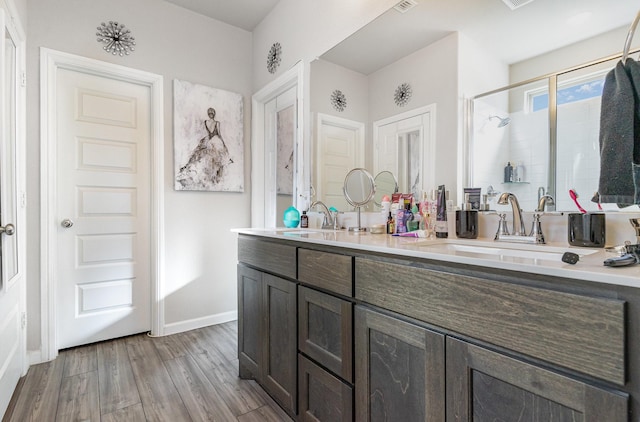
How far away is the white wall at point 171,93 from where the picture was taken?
86.9 inches

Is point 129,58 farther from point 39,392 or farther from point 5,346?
point 39,392

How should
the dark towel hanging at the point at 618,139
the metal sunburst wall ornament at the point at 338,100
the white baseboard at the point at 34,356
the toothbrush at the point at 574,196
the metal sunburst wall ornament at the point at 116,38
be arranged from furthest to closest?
the metal sunburst wall ornament at the point at 116,38 → the white baseboard at the point at 34,356 → the metal sunburst wall ornament at the point at 338,100 → the toothbrush at the point at 574,196 → the dark towel hanging at the point at 618,139

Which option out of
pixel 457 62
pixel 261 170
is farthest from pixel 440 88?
pixel 261 170

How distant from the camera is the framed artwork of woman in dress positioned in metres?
2.75

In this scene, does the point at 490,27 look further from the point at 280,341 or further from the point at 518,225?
the point at 280,341

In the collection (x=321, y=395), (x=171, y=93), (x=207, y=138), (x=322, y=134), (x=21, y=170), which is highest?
(x=171, y=93)

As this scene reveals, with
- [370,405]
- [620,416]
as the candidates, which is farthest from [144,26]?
[620,416]

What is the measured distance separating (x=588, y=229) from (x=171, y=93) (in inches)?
115

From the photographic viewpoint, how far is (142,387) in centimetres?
187

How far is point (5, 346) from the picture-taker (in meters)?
1.62

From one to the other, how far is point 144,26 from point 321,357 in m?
2.85

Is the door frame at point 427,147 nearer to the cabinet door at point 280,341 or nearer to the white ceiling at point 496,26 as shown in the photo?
the white ceiling at point 496,26

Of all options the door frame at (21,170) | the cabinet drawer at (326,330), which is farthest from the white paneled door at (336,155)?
the door frame at (21,170)

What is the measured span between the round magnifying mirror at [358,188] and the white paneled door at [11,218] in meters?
1.77
